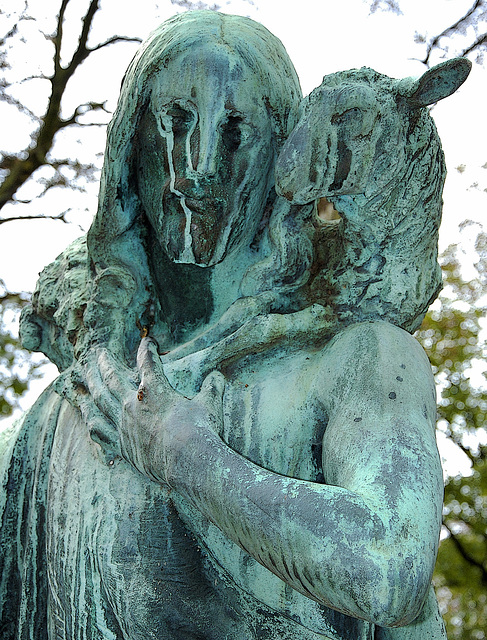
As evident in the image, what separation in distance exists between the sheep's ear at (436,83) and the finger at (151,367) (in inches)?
33.8

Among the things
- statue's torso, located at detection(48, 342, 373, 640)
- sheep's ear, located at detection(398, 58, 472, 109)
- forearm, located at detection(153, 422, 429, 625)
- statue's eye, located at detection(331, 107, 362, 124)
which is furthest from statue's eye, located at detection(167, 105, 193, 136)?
forearm, located at detection(153, 422, 429, 625)

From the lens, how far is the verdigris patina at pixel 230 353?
1.71 meters

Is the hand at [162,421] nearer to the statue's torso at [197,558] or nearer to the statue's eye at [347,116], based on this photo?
the statue's torso at [197,558]

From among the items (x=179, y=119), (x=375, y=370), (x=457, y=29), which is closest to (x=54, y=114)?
(x=457, y=29)

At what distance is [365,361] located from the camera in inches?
71.3

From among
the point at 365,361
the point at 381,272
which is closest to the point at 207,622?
the point at 365,361

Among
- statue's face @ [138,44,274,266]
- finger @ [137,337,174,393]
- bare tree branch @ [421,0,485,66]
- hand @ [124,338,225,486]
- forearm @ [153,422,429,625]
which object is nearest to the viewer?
forearm @ [153,422,429,625]

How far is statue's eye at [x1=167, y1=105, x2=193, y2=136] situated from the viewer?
77.0 inches

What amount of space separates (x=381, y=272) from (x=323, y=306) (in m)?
0.17

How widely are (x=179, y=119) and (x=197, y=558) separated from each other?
1.09 m

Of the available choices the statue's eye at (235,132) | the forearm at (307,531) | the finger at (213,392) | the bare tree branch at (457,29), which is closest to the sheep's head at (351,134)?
the statue's eye at (235,132)

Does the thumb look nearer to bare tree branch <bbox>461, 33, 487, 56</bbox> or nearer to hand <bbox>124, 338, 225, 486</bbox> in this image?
hand <bbox>124, 338, 225, 486</bbox>

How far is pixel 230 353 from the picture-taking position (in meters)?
2.00

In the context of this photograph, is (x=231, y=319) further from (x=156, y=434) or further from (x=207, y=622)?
(x=207, y=622)
